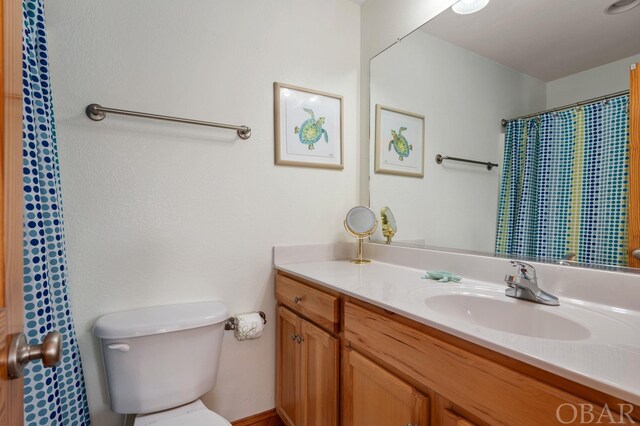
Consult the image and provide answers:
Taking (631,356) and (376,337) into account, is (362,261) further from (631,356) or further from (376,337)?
(631,356)

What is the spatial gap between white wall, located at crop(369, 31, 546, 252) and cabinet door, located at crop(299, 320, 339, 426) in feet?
2.31

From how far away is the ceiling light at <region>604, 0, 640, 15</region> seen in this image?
868 mm

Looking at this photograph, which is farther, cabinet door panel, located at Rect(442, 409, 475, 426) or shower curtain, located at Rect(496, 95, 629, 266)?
shower curtain, located at Rect(496, 95, 629, 266)

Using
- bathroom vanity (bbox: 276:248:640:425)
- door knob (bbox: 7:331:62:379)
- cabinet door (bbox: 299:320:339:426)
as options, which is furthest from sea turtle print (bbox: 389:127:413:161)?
door knob (bbox: 7:331:62:379)

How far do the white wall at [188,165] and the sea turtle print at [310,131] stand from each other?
0.16 m

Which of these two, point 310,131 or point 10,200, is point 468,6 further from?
point 10,200

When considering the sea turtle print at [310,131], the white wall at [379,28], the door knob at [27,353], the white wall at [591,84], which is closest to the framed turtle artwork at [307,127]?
the sea turtle print at [310,131]

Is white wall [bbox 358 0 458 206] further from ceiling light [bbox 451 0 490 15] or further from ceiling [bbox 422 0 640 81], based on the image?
ceiling [bbox 422 0 640 81]

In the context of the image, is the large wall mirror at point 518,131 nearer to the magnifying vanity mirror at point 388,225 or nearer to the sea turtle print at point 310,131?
the magnifying vanity mirror at point 388,225

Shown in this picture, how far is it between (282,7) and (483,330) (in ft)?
5.56

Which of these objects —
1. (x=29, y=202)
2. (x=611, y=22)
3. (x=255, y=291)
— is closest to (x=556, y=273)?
(x=611, y=22)

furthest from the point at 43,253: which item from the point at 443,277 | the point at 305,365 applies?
the point at 443,277

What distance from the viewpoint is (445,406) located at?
714 mm

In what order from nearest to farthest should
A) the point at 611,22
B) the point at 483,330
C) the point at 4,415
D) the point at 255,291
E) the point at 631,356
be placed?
1. the point at 4,415
2. the point at 631,356
3. the point at 483,330
4. the point at 611,22
5. the point at 255,291
